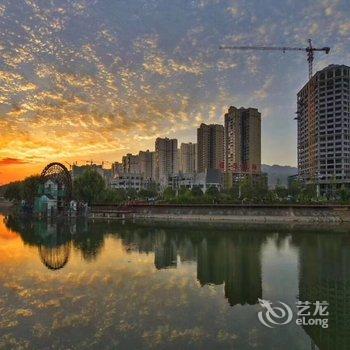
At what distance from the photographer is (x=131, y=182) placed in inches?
6821

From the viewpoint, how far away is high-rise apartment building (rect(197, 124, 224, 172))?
192 meters

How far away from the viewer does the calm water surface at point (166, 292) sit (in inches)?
623

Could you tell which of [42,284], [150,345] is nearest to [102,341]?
[150,345]

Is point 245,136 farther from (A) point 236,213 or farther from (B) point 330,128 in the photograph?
(A) point 236,213

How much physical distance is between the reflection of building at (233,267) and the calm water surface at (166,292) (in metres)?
0.08

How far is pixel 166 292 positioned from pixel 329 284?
10.9 meters

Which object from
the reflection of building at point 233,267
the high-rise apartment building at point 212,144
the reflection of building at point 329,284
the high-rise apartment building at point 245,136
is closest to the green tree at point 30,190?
the reflection of building at point 233,267

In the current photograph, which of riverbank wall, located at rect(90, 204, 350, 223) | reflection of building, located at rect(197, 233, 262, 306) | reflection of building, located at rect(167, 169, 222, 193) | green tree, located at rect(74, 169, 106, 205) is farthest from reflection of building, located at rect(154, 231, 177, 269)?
reflection of building, located at rect(167, 169, 222, 193)

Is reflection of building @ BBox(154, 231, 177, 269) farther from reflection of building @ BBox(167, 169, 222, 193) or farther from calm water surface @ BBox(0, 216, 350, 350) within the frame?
reflection of building @ BBox(167, 169, 222, 193)

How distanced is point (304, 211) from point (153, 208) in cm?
3305

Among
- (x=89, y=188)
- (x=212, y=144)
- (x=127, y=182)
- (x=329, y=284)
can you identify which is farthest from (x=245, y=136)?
(x=329, y=284)

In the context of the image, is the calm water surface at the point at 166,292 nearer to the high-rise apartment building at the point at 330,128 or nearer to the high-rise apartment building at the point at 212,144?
the high-rise apartment building at the point at 330,128

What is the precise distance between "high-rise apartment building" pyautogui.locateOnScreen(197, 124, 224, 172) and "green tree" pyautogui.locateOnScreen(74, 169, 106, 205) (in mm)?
97453

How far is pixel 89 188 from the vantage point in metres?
96.1
